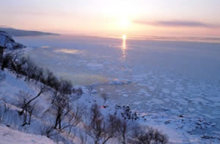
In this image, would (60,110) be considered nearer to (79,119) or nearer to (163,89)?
(79,119)

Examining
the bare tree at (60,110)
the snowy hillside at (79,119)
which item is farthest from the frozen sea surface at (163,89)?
the bare tree at (60,110)

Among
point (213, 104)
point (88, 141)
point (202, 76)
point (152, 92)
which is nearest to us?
point (88, 141)

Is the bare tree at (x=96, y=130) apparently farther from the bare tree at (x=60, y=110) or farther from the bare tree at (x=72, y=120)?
the bare tree at (x=60, y=110)

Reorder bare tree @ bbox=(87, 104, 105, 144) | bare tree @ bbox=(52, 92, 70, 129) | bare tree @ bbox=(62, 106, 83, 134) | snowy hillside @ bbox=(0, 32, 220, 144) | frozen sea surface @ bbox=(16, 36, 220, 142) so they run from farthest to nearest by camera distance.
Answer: frozen sea surface @ bbox=(16, 36, 220, 142)
bare tree @ bbox=(62, 106, 83, 134)
bare tree @ bbox=(52, 92, 70, 129)
bare tree @ bbox=(87, 104, 105, 144)
snowy hillside @ bbox=(0, 32, 220, 144)

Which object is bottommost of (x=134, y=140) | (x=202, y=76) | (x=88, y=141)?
(x=134, y=140)

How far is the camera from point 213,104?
17219 millimetres

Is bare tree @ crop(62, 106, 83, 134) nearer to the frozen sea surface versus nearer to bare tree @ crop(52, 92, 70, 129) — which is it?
bare tree @ crop(52, 92, 70, 129)

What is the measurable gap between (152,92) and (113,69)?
10.1 meters

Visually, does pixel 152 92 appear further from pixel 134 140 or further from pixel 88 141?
pixel 88 141

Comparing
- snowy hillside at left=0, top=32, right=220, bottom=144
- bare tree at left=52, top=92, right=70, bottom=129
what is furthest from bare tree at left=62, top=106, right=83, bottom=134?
bare tree at left=52, top=92, right=70, bottom=129

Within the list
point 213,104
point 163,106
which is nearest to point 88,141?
point 163,106

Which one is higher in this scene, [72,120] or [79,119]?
[79,119]

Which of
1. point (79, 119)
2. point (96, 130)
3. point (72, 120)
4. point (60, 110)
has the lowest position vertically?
point (72, 120)

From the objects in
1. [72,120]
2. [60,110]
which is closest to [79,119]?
[72,120]
